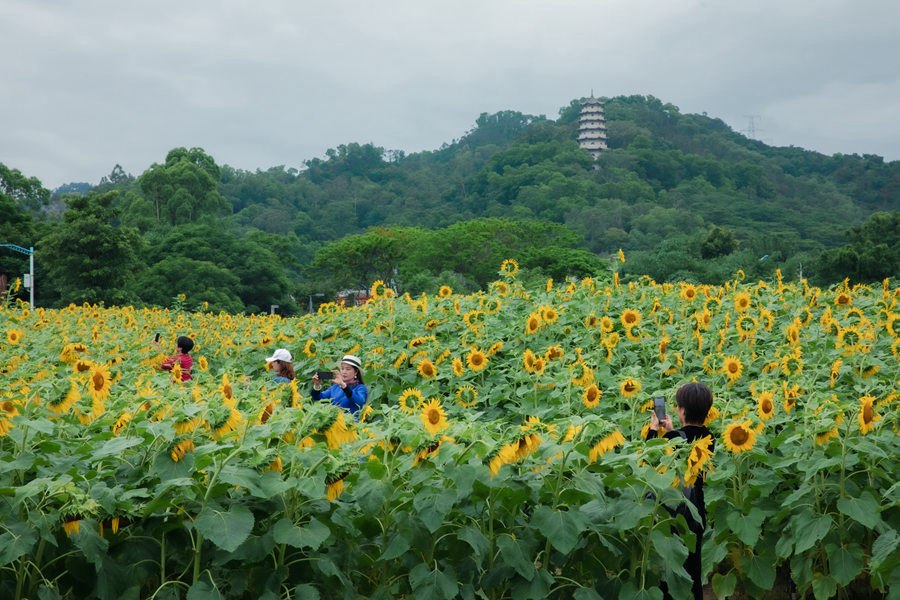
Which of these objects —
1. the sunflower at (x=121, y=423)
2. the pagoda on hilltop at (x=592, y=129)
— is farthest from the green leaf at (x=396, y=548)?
the pagoda on hilltop at (x=592, y=129)

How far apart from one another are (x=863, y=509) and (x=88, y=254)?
103ft

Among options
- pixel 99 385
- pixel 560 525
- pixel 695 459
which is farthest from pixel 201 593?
pixel 695 459

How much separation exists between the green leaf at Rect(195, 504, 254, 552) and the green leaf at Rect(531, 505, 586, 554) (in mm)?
912

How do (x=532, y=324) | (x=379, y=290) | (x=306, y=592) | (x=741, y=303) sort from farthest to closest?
(x=379, y=290), (x=741, y=303), (x=532, y=324), (x=306, y=592)

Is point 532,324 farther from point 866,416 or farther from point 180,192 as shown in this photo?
point 180,192

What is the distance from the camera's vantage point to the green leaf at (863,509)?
3.64 meters

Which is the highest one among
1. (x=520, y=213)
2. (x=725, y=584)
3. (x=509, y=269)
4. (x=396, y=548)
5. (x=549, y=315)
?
(x=520, y=213)

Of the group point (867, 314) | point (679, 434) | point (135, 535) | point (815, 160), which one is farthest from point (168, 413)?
point (815, 160)

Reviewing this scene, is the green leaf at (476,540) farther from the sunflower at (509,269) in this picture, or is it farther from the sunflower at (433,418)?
the sunflower at (509,269)

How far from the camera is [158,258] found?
158ft

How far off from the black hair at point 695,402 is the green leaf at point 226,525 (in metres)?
1.94

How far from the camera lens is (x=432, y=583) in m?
2.93

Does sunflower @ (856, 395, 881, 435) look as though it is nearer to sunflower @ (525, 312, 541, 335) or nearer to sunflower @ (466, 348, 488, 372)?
sunflower @ (466, 348, 488, 372)

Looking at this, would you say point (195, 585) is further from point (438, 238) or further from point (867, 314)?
point (438, 238)
